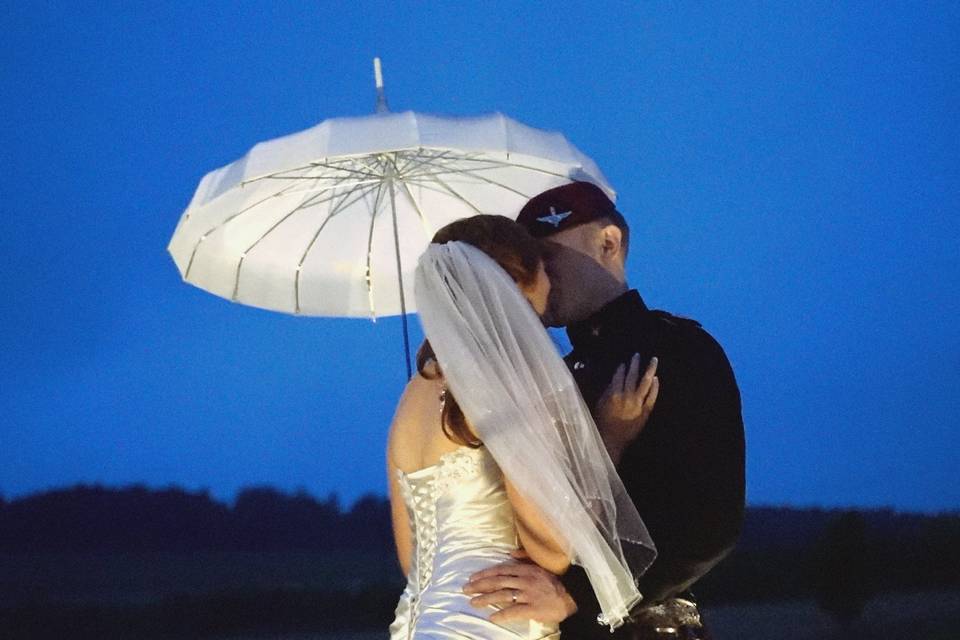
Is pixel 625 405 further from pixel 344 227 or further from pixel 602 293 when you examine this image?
pixel 344 227

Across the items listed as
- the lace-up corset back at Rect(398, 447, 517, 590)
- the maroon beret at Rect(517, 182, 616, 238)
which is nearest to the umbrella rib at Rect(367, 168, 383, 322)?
the maroon beret at Rect(517, 182, 616, 238)

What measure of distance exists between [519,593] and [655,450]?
1.61ft

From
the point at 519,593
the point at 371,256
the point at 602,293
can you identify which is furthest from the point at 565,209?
the point at 371,256

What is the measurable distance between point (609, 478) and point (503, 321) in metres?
0.42

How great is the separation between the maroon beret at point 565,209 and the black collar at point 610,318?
0.88 feet

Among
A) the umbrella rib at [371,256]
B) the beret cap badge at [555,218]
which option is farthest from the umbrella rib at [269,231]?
the beret cap badge at [555,218]

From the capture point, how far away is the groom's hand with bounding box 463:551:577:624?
250 centimetres

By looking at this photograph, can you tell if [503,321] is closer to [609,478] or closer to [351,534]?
[609,478]

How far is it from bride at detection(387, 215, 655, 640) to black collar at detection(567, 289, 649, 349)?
28 centimetres

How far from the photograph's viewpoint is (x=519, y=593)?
2.51m

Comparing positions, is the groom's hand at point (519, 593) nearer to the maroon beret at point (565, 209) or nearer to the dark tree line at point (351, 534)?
the maroon beret at point (565, 209)

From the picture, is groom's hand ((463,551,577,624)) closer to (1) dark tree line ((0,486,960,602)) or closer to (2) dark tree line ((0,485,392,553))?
(1) dark tree line ((0,486,960,602))

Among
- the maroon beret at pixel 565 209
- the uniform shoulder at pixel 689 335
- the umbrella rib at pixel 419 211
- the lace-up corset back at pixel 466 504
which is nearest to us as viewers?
the lace-up corset back at pixel 466 504

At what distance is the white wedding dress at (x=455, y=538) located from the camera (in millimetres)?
2551
